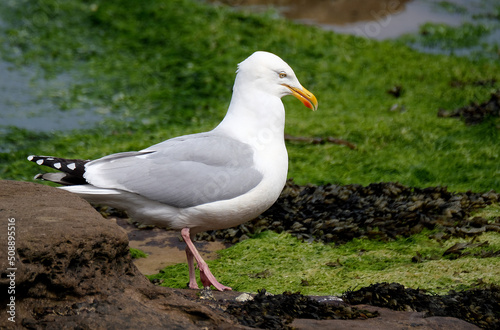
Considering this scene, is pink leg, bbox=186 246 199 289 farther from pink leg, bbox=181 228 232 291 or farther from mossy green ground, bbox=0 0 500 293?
mossy green ground, bbox=0 0 500 293

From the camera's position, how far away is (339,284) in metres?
4.62

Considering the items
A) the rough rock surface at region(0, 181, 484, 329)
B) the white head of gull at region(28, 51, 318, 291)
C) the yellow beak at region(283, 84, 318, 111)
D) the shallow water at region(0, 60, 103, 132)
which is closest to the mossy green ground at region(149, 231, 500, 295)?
the white head of gull at region(28, 51, 318, 291)

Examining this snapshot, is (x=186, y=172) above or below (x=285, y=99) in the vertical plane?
below

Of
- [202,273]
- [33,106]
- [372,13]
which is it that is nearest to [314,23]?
[372,13]

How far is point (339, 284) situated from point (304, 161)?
3232 mm

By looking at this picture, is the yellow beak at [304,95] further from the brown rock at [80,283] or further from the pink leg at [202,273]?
the brown rock at [80,283]

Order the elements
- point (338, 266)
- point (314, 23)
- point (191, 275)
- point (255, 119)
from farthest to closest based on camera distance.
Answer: point (314, 23)
point (338, 266)
point (255, 119)
point (191, 275)

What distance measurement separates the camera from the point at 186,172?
4578 millimetres

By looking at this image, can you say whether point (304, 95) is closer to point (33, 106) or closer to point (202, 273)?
point (202, 273)

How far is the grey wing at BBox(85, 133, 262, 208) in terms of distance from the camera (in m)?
4.50

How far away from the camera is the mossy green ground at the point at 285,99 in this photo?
7043 mm

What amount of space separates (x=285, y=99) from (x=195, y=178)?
5.57 m

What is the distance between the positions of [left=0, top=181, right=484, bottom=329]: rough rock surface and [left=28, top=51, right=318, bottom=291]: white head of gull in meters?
0.92

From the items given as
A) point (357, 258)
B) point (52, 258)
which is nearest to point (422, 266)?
point (357, 258)
